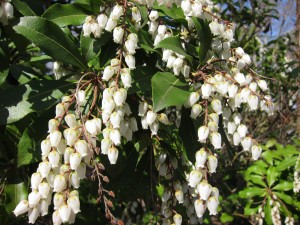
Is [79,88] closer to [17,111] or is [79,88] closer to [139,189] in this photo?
[17,111]

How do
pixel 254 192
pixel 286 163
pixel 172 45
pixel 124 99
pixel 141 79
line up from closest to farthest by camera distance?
pixel 124 99
pixel 172 45
pixel 141 79
pixel 286 163
pixel 254 192

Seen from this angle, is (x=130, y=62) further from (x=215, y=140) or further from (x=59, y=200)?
(x=59, y=200)

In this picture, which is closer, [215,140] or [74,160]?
[74,160]

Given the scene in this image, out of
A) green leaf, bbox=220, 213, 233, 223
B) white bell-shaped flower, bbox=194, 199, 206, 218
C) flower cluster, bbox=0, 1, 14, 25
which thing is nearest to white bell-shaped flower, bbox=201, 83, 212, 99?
white bell-shaped flower, bbox=194, 199, 206, 218

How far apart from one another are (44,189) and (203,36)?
2.28 feet

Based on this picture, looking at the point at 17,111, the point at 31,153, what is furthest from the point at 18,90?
the point at 31,153

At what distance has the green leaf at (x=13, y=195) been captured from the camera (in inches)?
65.7

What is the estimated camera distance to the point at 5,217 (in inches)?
68.5

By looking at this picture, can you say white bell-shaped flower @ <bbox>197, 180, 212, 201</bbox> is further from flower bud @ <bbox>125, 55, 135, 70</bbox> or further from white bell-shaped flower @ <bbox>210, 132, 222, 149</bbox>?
flower bud @ <bbox>125, 55, 135, 70</bbox>

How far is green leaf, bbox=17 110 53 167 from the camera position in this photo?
1396 mm

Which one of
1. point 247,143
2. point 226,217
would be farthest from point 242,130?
point 226,217

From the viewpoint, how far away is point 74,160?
42.1 inches

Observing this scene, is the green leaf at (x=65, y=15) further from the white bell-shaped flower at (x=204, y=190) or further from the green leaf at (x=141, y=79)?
the white bell-shaped flower at (x=204, y=190)

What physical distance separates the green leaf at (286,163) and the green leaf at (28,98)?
84.2 inches
